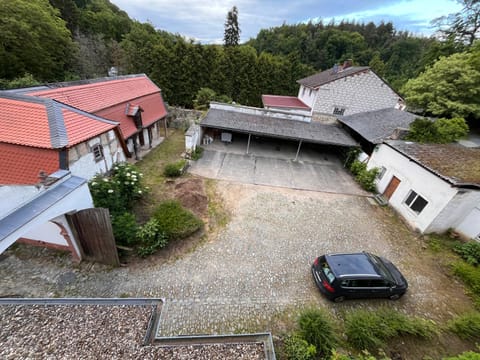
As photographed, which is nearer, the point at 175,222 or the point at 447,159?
the point at 175,222

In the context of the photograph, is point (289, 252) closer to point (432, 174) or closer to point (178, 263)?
point (178, 263)

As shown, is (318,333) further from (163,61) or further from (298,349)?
(163,61)

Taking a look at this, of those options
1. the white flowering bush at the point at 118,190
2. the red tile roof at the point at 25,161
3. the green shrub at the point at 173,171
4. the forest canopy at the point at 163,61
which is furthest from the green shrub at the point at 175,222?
the forest canopy at the point at 163,61

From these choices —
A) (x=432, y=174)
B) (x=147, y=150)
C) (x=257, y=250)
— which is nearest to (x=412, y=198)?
(x=432, y=174)

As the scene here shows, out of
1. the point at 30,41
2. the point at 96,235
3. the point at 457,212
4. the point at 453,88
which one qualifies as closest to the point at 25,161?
the point at 96,235

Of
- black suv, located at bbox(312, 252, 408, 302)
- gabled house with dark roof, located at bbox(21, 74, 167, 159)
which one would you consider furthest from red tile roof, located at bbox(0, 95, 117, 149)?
black suv, located at bbox(312, 252, 408, 302)

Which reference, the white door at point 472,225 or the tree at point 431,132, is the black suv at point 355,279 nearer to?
the white door at point 472,225
